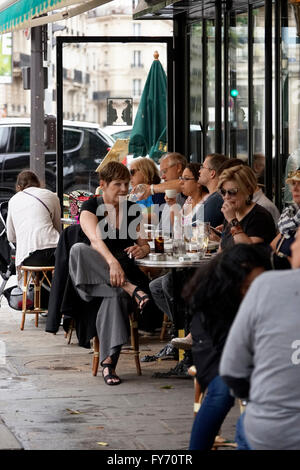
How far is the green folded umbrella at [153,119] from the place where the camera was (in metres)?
11.4

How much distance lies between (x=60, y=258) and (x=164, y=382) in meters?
1.29

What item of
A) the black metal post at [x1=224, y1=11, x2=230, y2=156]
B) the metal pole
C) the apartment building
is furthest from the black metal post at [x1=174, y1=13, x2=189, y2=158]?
the apartment building

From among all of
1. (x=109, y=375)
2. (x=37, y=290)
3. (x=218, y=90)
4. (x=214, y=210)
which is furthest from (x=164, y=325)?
(x=218, y=90)

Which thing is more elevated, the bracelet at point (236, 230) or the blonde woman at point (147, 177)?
the blonde woman at point (147, 177)

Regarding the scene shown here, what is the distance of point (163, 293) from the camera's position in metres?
7.68

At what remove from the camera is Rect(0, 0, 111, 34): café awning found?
8.52 m

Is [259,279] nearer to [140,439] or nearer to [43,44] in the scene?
[140,439]

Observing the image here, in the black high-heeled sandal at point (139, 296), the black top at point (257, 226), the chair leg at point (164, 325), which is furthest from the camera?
the chair leg at point (164, 325)

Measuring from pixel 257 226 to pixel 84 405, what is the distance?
5.21 feet

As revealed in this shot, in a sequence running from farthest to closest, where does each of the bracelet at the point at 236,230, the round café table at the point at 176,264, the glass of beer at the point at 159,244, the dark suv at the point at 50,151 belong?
the dark suv at the point at 50,151 → the glass of beer at the point at 159,244 → the round café table at the point at 176,264 → the bracelet at the point at 236,230

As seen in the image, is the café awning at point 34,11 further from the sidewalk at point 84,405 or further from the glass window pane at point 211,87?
the sidewalk at point 84,405

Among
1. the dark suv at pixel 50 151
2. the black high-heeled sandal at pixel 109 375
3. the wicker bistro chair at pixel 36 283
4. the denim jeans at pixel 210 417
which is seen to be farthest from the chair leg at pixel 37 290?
the dark suv at pixel 50 151

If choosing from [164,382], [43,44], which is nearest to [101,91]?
[43,44]

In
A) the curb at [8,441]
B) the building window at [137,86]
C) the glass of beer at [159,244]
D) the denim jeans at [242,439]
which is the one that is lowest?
the curb at [8,441]
